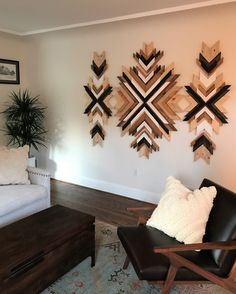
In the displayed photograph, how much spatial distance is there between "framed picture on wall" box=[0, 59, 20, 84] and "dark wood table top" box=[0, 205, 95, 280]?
124 inches

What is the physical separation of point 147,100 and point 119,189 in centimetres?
146

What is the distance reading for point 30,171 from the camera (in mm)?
3150

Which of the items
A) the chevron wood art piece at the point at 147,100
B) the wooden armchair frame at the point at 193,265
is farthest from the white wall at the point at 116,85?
the wooden armchair frame at the point at 193,265

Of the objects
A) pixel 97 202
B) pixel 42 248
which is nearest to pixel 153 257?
pixel 42 248

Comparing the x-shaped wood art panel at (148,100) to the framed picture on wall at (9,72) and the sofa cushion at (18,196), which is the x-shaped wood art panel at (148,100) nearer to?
the sofa cushion at (18,196)

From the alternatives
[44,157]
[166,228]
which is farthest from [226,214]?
[44,157]

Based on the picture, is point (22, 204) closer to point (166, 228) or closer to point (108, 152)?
point (166, 228)

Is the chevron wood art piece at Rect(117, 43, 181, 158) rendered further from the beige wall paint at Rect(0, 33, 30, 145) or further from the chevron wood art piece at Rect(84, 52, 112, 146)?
the beige wall paint at Rect(0, 33, 30, 145)

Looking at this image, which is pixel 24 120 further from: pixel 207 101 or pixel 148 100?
pixel 207 101

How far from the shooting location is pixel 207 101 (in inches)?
130

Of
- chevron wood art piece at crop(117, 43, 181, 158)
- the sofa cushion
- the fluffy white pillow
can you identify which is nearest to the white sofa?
the sofa cushion

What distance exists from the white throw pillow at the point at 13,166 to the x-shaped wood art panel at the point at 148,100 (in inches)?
61.7

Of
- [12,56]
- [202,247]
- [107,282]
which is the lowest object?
[107,282]

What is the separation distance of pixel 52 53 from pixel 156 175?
2.74m
